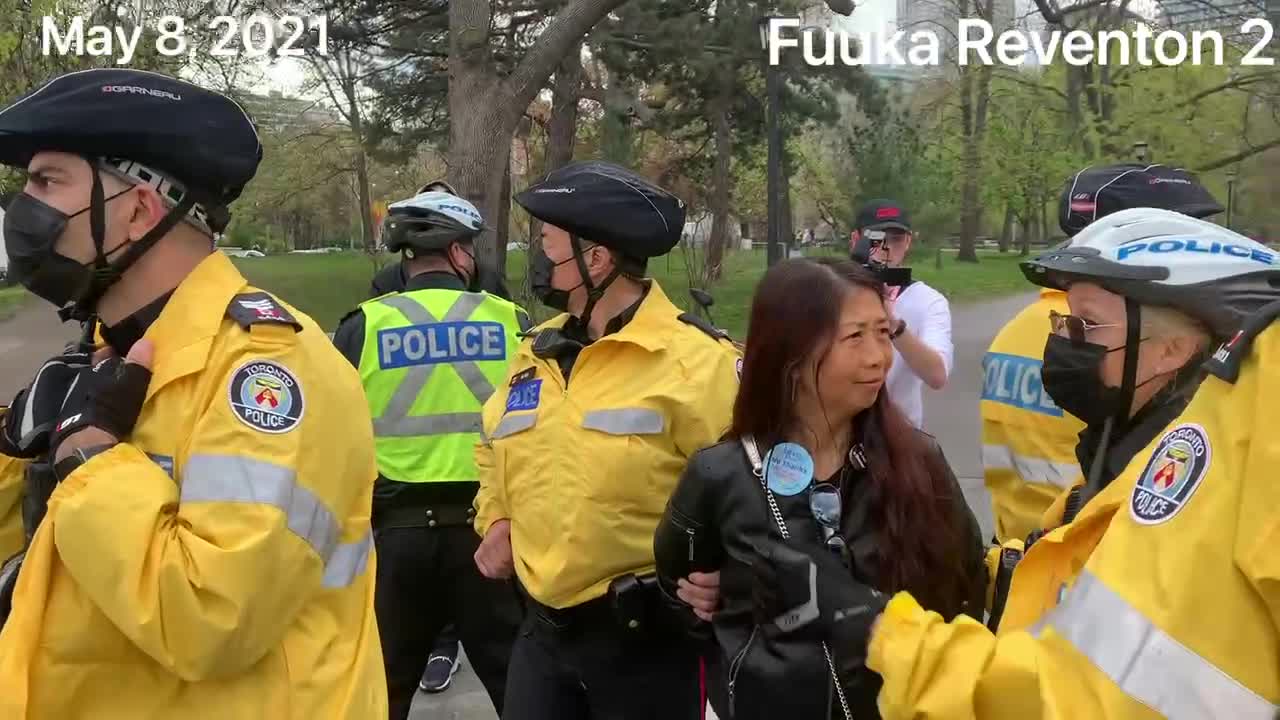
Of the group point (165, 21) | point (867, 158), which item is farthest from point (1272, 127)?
point (165, 21)

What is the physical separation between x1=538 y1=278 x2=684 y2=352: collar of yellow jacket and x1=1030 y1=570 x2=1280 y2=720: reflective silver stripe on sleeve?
1635 mm

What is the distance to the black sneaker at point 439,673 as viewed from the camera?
4594 millimetres

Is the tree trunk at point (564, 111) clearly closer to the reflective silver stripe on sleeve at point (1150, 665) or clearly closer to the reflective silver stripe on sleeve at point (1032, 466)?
the reflective silver stripe on sleeve at point (1032, 466)

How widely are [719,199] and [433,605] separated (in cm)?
1748

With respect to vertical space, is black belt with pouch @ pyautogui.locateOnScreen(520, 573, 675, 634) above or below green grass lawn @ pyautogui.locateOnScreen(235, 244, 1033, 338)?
above

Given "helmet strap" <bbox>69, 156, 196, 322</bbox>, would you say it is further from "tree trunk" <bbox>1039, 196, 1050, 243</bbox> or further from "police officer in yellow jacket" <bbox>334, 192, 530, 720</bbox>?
"tree trunk" <bbox>1039, 196, 1050, 243</bbox>

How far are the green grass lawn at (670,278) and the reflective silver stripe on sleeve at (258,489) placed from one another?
14.9 metres

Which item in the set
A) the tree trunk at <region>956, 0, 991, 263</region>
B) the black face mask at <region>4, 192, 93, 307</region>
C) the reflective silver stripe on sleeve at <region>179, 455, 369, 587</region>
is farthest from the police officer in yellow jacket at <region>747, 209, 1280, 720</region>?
the tree trunk at <region>956, 0, 991, 263</region>

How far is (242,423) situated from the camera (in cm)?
158

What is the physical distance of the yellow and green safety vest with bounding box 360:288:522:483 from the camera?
11.5ft

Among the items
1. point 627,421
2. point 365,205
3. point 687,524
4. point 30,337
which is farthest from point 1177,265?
point 365,205

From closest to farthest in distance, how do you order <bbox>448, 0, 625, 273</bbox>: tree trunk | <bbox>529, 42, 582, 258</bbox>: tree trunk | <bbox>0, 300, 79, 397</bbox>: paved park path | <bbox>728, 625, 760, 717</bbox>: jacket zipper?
<bbox>728, 625, 760, 717</bbox>: jacket zipper
<bbox>448, 0, 625, 273</bbox>: tree trunk
<bbox>0, 300, 79, 397</bbox>: paved park path
<bbox>529, 42, 582, 258</bbox>: tree trunk

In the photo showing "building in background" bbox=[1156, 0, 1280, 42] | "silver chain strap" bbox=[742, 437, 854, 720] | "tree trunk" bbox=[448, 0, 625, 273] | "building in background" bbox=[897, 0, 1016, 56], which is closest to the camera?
"silver chain strap" bbox=[742, 437, 854, 720]

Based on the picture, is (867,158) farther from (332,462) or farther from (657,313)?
(332,462)
